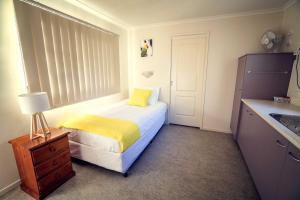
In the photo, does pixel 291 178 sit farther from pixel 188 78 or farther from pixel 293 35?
pixel 188 78

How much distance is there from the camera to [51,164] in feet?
5.24

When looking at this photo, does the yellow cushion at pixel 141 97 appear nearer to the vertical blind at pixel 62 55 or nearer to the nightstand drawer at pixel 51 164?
the vertical blind at pixel 62 55

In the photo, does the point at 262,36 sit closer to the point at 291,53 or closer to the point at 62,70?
the point at 291,53

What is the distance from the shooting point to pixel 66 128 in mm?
1986

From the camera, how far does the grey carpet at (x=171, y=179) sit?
61.9 inches

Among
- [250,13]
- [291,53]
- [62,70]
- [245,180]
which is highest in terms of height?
[250,13]

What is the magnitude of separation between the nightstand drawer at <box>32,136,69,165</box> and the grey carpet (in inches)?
16.8

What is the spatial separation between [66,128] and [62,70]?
2.80 ft

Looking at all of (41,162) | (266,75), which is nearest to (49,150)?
(41,162)

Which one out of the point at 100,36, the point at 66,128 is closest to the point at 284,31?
the point at 100,36

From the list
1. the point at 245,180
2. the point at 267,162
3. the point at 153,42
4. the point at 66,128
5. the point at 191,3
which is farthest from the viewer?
the point at 153,42

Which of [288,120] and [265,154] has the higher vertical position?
[288,120]

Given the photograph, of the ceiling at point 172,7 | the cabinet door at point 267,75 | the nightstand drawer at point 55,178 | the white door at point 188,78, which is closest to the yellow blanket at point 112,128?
→ the nightstand drawer at point 55,178

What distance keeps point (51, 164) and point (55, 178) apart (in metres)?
0.19
